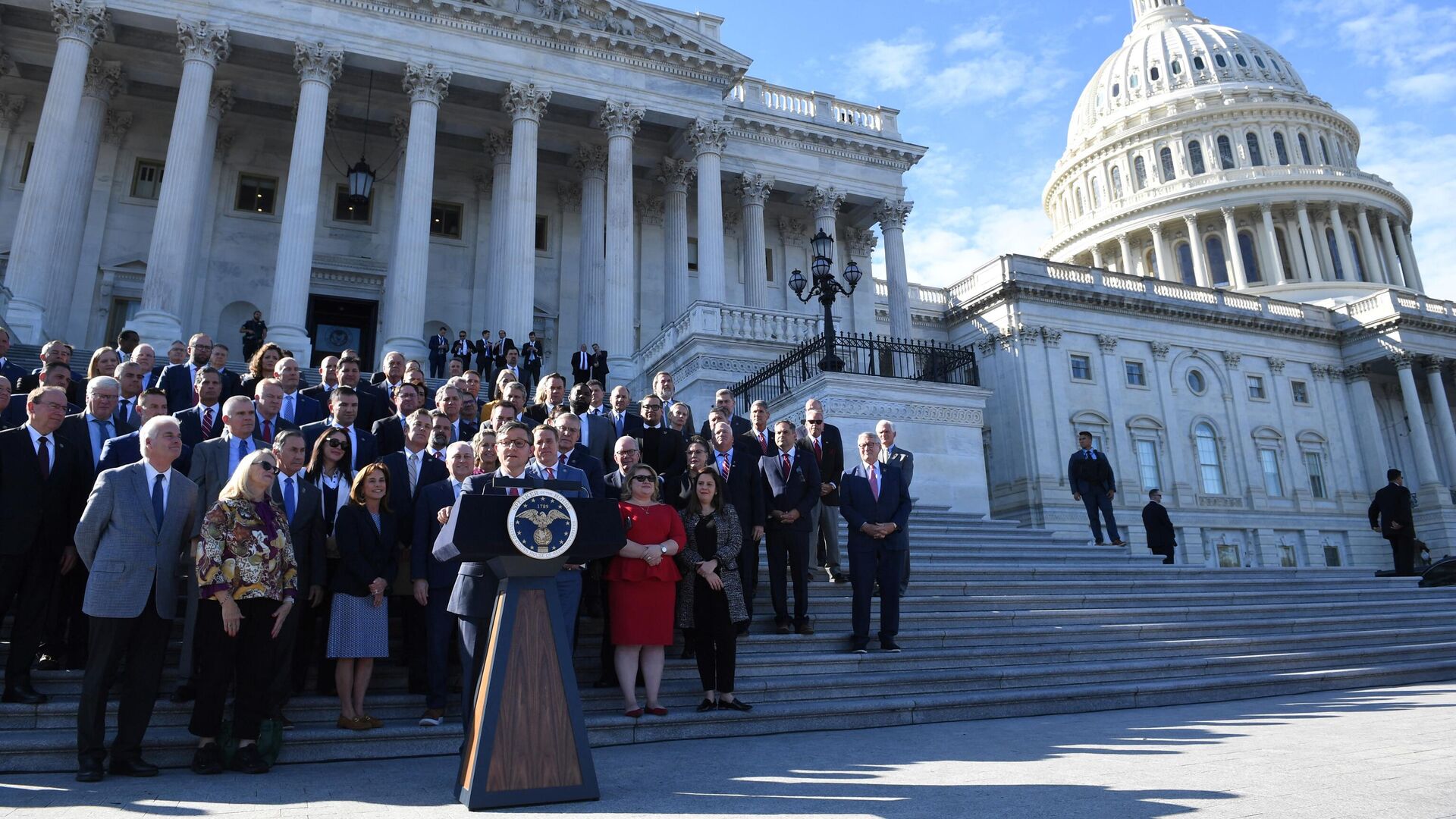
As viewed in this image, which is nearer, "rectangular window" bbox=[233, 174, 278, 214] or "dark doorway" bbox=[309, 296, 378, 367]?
"rectangular window" bbox=[233, 174, 278, 214]

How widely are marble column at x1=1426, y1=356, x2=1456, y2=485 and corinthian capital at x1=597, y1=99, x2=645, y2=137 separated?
141 feet

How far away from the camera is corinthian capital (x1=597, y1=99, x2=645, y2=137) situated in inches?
1083

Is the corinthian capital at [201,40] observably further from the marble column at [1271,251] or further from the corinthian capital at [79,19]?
the marble column at [1271,251]

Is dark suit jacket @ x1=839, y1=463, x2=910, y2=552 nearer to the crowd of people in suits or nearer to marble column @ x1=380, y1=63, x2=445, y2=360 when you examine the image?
the crowd of people in suits

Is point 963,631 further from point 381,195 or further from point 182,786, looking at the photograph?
point 381,195

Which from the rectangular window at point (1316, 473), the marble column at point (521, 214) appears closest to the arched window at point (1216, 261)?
the rectangular window at point (1316, 473)

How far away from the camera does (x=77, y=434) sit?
712 centimetres

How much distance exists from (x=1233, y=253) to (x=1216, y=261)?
2.26 meters

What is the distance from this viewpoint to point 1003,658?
29.9ft

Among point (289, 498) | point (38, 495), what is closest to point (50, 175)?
point (38, 495)

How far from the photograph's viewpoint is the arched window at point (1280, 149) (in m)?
68.1

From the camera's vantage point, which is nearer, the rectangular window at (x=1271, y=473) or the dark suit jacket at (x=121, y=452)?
the dark suit jacket at (x=121, y=452)

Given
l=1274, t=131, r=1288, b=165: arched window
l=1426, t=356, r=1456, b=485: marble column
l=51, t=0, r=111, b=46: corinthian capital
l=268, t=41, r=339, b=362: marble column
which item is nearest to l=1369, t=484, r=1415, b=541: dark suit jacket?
l=268, t=41, r=339, b=362: marble column

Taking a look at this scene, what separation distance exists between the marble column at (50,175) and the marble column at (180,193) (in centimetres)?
192
